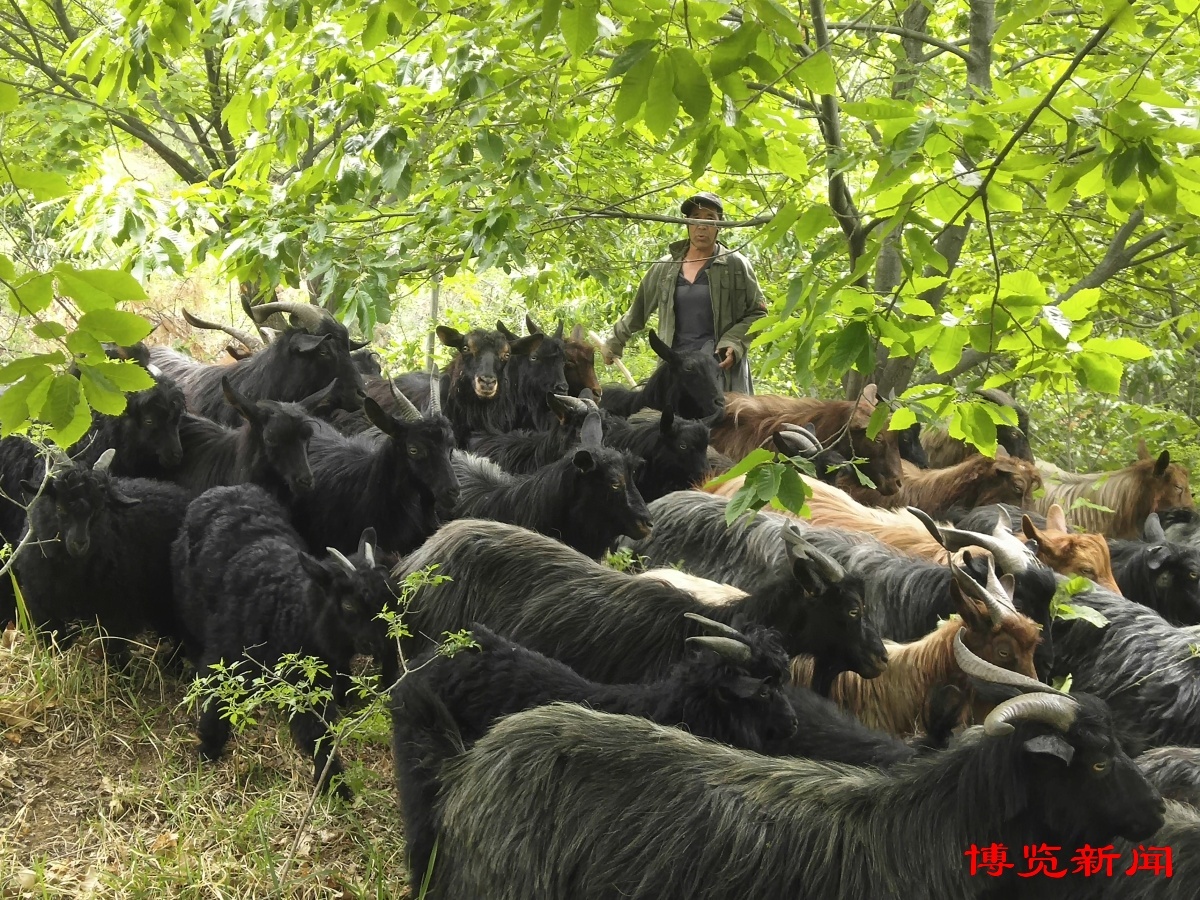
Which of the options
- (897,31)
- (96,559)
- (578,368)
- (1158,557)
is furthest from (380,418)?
(1158,557)

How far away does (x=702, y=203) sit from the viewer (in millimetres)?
8508

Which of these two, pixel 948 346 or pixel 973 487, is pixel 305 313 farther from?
pixel 948 346

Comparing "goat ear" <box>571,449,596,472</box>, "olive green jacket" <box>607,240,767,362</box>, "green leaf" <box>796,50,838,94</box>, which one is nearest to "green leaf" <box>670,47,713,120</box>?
"green leaf" <box>796,50,838,94</box>

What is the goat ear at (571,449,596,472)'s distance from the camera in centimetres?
619

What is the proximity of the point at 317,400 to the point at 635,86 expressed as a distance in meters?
5.04

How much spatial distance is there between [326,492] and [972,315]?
3965 mm

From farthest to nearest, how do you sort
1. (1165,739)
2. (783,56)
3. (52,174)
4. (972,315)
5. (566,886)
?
(1165,739) < (972,315) < (566,886) < (783,56) < (52,174)

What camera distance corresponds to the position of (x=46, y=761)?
16.7ft

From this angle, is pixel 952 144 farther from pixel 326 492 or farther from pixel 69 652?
pixel 69 652

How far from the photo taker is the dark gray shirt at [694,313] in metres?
9.25

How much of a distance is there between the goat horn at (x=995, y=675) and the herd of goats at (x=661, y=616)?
17 mm

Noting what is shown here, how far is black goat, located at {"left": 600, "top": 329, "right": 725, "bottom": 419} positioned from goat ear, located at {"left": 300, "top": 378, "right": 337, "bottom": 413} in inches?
94.0

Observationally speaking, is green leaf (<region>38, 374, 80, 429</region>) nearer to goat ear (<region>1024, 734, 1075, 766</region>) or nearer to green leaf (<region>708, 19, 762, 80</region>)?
green leaf (<region>708, 19, 762, 80</region>)

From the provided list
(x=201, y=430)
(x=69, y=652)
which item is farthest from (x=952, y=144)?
(x=201, y=430)
